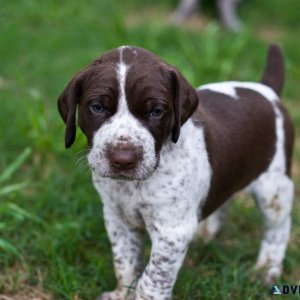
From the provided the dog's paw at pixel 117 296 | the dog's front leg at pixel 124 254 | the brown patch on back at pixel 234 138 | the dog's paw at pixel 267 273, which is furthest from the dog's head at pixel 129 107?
the dog's paw at pixel 267 273

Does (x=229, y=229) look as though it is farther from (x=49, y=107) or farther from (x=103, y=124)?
(x=49, y=107)

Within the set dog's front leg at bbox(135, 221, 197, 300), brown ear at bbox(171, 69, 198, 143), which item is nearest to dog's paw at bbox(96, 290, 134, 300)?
dog's front leg at bbox(135, 221, 197, 300)

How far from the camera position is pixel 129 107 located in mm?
2910

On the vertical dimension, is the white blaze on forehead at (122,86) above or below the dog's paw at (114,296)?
above

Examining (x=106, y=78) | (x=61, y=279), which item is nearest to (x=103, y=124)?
(x=106, y=78)

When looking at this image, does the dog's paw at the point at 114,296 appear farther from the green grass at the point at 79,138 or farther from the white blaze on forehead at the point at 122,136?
the white blaze on forehead at the point at 122,136

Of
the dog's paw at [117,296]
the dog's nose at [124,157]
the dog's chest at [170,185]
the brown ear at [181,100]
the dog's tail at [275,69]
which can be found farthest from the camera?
the dog's tail at [275,69]

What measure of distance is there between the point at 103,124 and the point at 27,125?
2.47m

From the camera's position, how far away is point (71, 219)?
439 cm

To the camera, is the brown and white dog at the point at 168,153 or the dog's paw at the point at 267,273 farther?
the dog's paw at the point at 267,273

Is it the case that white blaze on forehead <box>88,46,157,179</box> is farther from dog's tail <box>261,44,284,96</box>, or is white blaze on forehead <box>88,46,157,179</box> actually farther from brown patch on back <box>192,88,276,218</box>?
dog's tail <box>261,44,284,96</box>

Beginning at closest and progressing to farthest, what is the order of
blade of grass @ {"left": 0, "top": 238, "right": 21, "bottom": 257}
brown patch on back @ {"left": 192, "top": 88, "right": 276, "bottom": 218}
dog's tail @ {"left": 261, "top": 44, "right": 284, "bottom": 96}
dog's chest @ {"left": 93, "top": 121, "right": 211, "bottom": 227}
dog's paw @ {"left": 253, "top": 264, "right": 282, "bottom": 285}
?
dog's chest @ {"left": 93, "top": 121, "right": 211, "bottom": 227}
brown patch on back @ {"left": 192, "top": 88, "right": 276, "bottom": 218}
blade of grass @ {"left": 0, "top": 238, "right": 21, "bottom": 257}
dog's paw @ {"left": 253, "top": 264, "right": 282, "bottom": 285}
dog's tail @ {"left": 261, "top": 44, "right": 284, "bottom": 96}

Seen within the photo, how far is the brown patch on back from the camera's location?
3.53 m

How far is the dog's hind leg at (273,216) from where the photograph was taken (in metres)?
3.92
